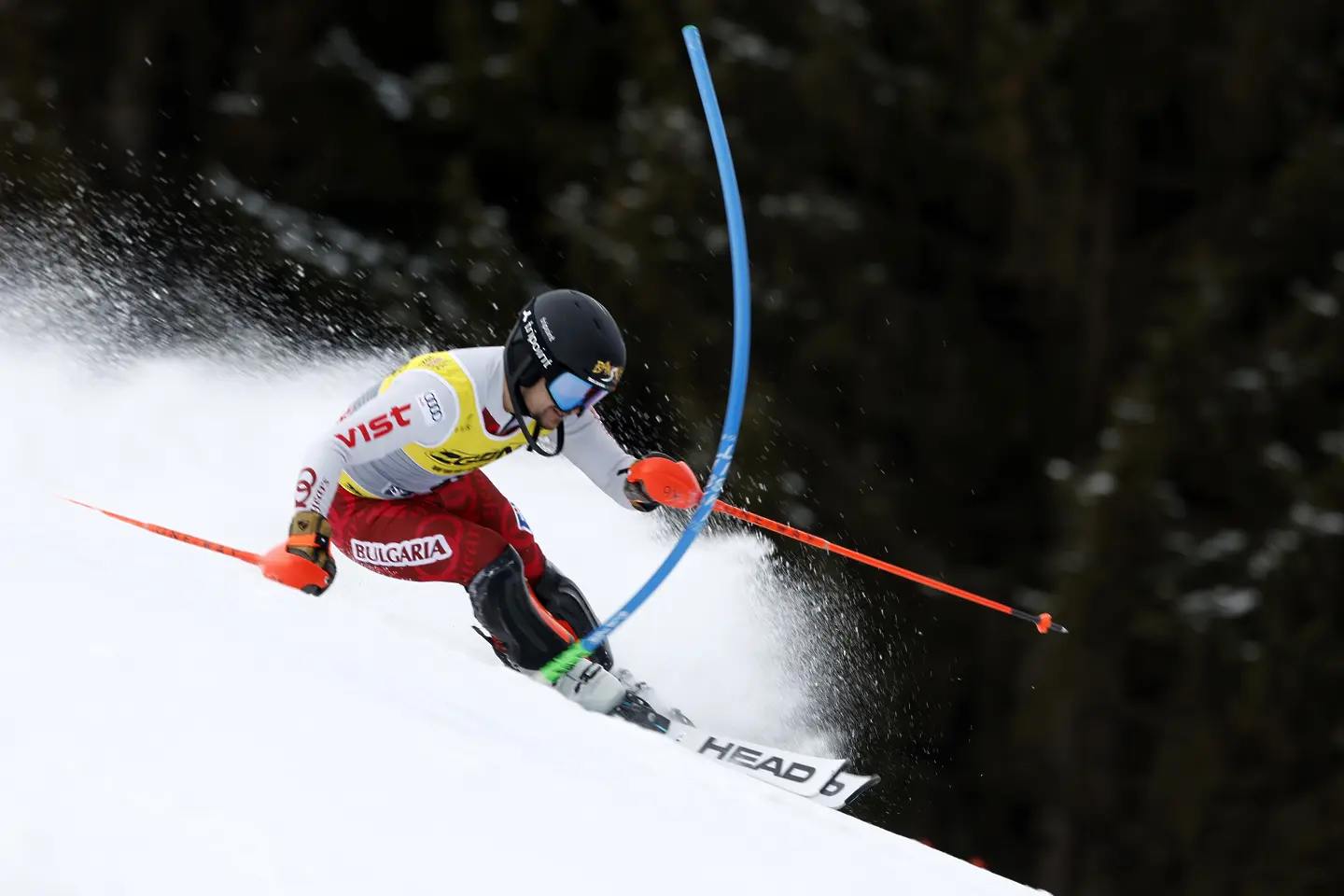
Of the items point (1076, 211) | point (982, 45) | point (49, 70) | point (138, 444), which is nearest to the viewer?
point (138, 444)

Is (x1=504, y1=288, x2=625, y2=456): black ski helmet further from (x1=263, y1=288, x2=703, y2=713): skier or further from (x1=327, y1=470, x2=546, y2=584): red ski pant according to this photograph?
(x1=327, y1=470, x2=546, y2=584): red ski pant

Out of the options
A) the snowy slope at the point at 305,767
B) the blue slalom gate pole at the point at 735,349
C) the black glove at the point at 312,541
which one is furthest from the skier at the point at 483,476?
the snowy slope at the point at 305,767

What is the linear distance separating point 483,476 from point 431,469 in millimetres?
474

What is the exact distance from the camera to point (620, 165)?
10.6 meters

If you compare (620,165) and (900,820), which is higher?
(620,165)

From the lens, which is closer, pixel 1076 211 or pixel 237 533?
pixel 237 533

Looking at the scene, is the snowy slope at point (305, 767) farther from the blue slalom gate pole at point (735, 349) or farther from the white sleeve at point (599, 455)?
the white sleeve at point (599, 455)

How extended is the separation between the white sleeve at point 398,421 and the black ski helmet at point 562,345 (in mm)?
211

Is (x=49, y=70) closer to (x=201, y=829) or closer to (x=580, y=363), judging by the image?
(x=580, y=363)

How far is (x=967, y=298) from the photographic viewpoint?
34.8ft

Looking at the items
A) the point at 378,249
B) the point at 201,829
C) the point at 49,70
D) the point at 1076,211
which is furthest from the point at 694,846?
the point at 49,70

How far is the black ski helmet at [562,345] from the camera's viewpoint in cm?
390

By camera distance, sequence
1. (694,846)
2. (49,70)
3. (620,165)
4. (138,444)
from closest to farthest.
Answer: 1. (694,846)
2. (138,444)
3. (620,165)
4. (49,70)

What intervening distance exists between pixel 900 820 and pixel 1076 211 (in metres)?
4.52
